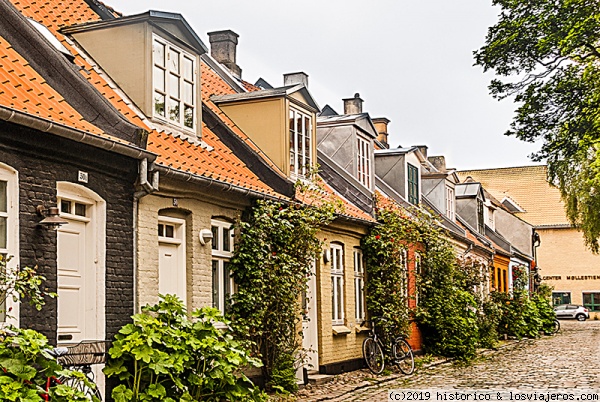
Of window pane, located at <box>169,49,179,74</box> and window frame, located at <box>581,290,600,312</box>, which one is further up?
window pane, located at <box>169,49,179,74</box>

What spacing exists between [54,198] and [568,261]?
56.9m

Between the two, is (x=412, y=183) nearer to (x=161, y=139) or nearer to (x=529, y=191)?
(x=161, y=139)

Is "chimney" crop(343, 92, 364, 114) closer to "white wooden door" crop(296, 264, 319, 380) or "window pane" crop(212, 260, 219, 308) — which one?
"white wooden door" crop(296, 264, 319, 380)

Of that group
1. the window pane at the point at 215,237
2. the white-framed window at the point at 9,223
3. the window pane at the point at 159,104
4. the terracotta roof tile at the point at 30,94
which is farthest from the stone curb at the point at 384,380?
the white-framed window at the point at 9,223

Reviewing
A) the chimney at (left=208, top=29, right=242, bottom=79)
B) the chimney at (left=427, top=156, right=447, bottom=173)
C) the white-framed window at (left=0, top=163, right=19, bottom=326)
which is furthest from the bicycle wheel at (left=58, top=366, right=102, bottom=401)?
the chimney at (left=427, top=156, right=447, bottom=173)

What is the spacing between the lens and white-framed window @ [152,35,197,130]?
13.2 meters

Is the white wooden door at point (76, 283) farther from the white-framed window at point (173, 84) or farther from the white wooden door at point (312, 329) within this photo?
the white wooden door at point (312, 329)

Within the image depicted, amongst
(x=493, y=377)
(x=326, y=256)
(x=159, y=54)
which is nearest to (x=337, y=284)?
(x=326, y=256)

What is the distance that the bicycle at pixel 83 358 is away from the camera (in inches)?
357

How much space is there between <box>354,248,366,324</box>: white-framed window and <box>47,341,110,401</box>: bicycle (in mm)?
10282

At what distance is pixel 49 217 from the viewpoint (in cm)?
948

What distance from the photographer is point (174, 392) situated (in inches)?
434

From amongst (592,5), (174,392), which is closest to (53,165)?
(174,392)

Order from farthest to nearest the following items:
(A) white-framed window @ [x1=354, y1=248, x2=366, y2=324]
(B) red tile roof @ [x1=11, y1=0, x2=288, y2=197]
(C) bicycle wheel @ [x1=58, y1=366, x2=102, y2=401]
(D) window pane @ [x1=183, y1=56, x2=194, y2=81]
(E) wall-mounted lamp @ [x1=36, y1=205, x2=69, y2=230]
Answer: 1. (A) white-framed window @ [x1=354, y1=248, x2=366, y2=324]
2. (D) window pane @ [x1=183, y1=56, x2=194, y2=81]
3. (B) red tile roof @ [x1=11, y1=0, x2=288, y2=197]
4. (E) wall-mounted lamp @ [x1=36, y1=205, x2=69, y2=230]
5. (C) bicycle wheel @ [x1=58, y1=366, x2=102, y2=401]
